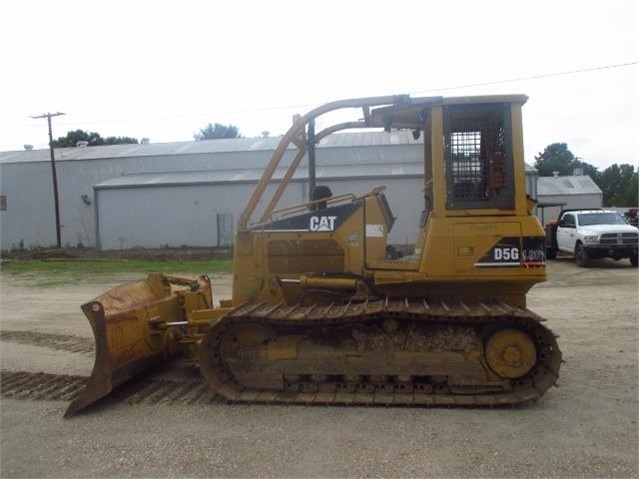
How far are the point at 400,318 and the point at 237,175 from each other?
2637 cm

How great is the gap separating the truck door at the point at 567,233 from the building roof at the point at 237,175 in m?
6.76

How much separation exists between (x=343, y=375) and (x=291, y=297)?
1.04m

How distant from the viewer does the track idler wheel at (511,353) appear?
16.5 feet

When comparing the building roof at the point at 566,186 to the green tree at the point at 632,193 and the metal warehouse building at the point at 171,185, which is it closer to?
the metal warehouse building at the point at 171,185

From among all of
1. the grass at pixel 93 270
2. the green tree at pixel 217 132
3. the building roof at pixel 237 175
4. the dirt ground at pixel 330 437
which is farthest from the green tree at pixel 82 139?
the dirt ground at pixel 330 437

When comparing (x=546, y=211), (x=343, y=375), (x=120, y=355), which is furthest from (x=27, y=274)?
(x=546, y=211)

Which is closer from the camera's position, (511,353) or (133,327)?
(511,353)

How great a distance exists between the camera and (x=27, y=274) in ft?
63.8

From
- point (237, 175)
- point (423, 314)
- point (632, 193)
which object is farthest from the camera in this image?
point (632, 193)

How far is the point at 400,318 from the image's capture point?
5.06 metres

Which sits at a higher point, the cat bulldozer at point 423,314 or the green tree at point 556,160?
the green tree at point 556,160

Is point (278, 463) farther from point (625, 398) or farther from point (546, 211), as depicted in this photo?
point (546, 211)

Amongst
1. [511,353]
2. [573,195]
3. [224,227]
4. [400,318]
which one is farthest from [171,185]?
[573,195]

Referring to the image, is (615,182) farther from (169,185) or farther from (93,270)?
(93,270)
